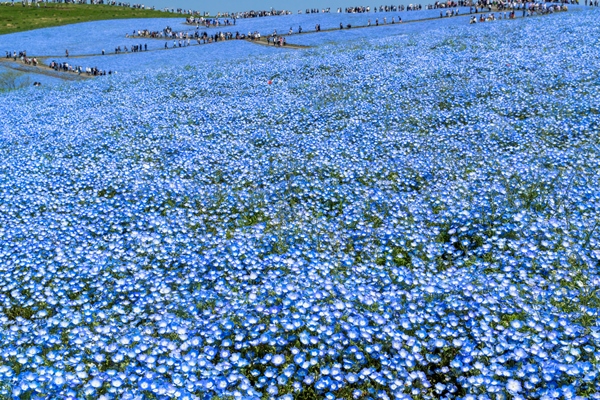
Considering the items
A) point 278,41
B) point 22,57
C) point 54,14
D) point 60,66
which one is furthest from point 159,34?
point 54,14

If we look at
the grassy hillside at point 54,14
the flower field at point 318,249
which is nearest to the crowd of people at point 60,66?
the flower field at point 318,249

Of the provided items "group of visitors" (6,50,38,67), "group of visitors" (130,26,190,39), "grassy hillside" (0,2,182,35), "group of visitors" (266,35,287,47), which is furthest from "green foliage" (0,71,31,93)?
"grassy hillside" (0,2,182,35)

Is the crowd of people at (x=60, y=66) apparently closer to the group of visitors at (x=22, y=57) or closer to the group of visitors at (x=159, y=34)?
the group of visitors at (x=22, y=57)

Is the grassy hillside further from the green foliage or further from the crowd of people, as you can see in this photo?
the green foliage

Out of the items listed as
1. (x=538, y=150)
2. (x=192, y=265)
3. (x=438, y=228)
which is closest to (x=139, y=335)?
(x=192, y=265)

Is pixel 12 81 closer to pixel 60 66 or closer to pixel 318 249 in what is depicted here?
pixel 60 66

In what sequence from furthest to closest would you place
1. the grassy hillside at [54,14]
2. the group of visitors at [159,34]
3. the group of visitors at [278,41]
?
1. the grassy hillside at [54,14]
2. the group of visitors at [159,34]
3. the group of visitors at [278,41]
